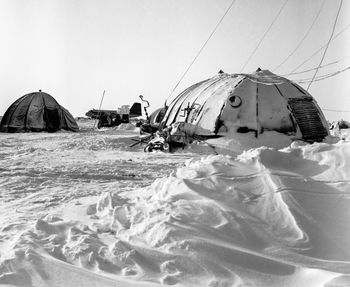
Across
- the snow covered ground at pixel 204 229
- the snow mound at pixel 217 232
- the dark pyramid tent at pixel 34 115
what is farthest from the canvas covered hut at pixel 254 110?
the dark pyramid tent at pixel 34 115

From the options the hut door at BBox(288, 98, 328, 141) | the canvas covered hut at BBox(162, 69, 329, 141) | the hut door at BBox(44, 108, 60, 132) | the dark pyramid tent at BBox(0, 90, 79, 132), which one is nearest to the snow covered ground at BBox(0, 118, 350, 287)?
the canvas covered hut at BBox(162, 69, 329, 141)

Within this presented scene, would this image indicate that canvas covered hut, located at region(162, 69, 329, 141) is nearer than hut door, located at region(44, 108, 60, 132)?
Yes

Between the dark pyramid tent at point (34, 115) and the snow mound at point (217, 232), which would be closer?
the snow mound at point (217, 232)

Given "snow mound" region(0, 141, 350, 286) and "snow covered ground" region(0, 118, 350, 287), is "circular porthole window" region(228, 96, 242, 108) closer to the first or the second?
"snow covered ground" region(0, 118, 350, 287)

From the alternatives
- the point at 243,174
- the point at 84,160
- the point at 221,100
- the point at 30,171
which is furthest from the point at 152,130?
the point at 243,174

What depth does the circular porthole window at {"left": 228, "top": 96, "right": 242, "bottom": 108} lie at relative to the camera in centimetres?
1323

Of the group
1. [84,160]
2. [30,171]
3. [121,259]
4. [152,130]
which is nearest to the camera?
[121,259]

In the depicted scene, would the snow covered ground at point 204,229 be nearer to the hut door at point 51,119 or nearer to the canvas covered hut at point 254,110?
the canvas covered hut at point 254,110

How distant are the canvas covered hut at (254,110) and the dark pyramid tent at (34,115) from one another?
13.2m

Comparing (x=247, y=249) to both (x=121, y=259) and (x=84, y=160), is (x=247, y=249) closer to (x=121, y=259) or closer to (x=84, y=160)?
(x=121, y=259)

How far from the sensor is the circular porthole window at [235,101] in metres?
13.2

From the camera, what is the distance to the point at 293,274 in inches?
121

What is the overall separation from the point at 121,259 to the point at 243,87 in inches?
432

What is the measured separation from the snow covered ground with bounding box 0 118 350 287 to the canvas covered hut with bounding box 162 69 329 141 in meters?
7.27
